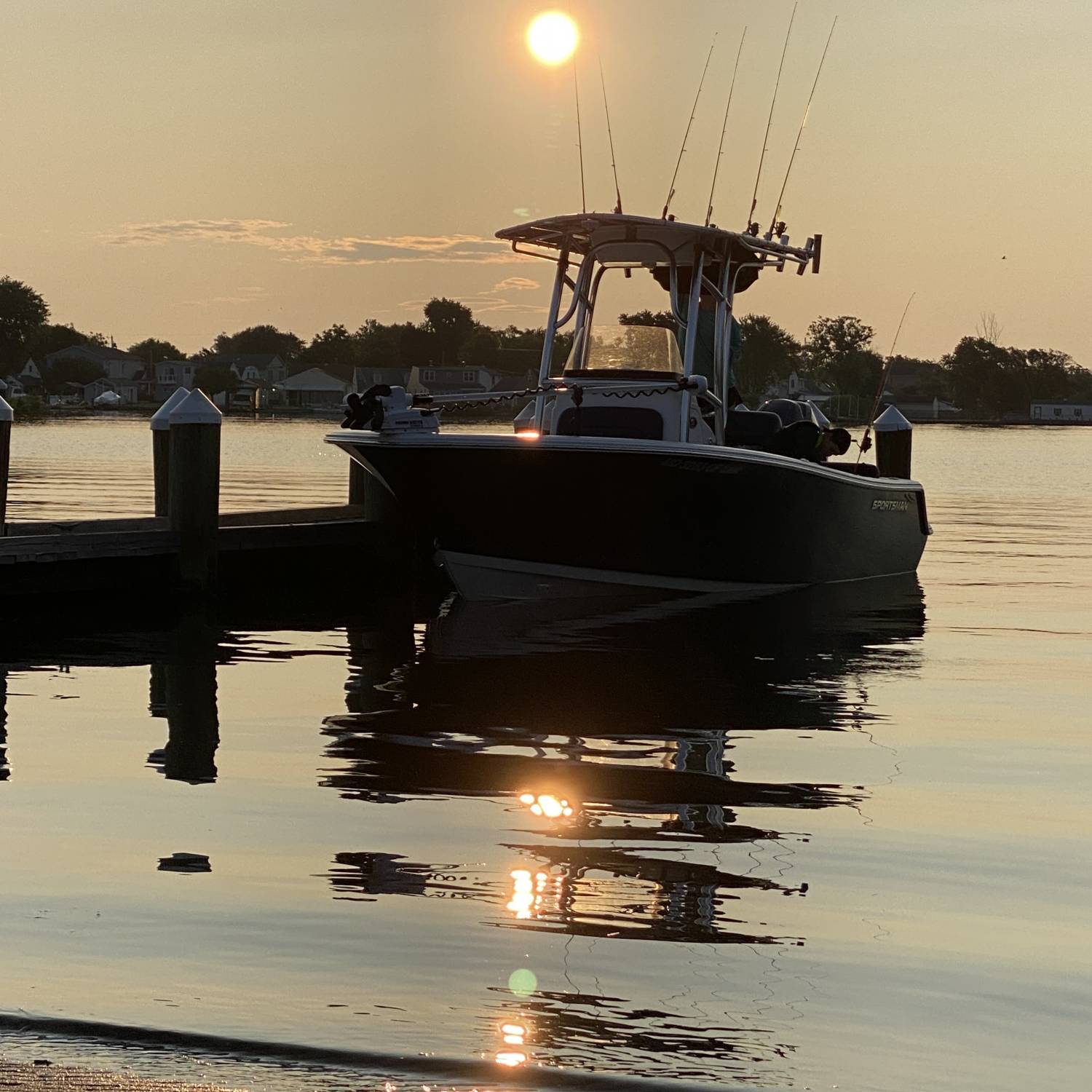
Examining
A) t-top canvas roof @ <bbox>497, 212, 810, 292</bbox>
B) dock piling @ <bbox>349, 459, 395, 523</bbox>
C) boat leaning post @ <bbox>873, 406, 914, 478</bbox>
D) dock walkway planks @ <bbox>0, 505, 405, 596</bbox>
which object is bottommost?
dock walkway planks @ <bbox>0, 505, 405, 596</bbox>

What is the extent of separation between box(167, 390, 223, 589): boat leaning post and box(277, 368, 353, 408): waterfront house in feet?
582

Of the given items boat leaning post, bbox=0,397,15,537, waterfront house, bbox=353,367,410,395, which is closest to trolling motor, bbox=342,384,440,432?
boat leaning post, bbox=0,397,15,537

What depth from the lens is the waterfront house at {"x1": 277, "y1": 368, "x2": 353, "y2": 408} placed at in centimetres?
19238

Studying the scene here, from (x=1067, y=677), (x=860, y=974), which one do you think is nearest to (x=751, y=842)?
(x=860, y=974)

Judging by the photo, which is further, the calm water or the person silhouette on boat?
the person silhouette on boat

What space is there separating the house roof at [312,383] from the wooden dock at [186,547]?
17588cm

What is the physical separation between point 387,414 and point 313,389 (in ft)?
587

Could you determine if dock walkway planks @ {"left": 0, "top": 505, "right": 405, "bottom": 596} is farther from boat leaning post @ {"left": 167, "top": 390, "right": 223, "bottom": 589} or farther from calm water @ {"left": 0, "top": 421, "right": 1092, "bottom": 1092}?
calm water @ {"left": 0, "top": 421, "right": 1092, "bottom": 1092}

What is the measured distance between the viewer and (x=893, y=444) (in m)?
24.1

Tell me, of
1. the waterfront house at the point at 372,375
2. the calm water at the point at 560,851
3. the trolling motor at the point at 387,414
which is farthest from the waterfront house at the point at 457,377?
the calm water at the point at 560,851

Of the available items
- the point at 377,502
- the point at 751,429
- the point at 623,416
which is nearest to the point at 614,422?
the point at 623,416

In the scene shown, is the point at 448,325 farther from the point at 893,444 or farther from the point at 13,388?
the point at 893,444

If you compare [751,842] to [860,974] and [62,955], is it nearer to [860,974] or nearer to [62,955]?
[860,974]

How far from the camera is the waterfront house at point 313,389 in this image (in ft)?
631
